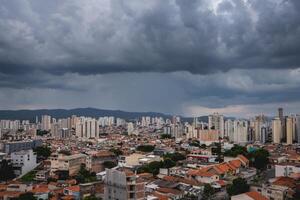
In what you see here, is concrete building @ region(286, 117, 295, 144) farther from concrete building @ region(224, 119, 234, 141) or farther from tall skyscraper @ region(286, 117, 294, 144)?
concrete building @ region(224, 119, 234, 141)

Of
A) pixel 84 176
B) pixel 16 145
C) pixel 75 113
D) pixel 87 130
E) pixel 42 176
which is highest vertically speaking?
pixel 75 113

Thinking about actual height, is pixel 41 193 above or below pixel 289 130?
below

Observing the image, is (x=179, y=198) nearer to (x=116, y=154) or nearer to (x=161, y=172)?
(x=161, y=172)

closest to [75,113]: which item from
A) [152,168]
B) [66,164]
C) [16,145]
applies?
[16,145]

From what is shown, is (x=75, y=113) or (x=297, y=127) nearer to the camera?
(x=297, y=127)

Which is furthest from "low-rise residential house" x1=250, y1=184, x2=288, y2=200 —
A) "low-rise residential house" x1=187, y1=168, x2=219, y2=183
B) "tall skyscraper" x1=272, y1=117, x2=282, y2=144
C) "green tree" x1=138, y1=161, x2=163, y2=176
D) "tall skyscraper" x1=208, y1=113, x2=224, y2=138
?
"tall skyscraper" x1=208, y1=113, x2=224, y2=138

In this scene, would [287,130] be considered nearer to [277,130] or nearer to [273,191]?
[277,130]
